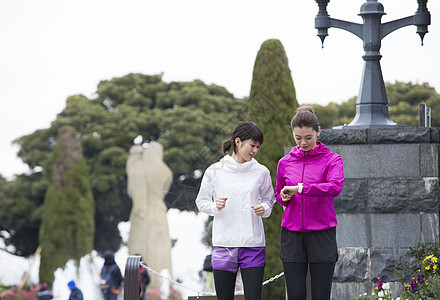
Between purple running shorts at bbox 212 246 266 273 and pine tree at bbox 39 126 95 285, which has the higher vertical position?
pine tree at bbox 39 126 95 285

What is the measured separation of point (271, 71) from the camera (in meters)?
12.0

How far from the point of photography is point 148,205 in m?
26.7

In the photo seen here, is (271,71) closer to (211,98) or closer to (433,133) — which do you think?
(433,133)

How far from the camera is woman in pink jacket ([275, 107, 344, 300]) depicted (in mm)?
4371

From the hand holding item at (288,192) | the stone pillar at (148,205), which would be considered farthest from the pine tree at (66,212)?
the hand holding item at (288,192)

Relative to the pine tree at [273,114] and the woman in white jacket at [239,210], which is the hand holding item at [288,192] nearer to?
the woman in white jacket at [239,210]

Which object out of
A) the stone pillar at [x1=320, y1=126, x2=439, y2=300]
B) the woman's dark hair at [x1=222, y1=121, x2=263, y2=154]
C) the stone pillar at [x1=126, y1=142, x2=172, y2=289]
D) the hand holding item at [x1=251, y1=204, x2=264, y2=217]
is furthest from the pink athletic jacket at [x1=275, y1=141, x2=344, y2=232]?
the stone pillar at [x1=126, y1=142, x2=172, y2=289]

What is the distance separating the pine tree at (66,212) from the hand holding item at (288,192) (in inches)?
750

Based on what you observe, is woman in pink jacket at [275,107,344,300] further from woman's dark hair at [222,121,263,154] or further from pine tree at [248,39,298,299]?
pine tree at [248,39,298,299]

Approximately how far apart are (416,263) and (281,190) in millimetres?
2352

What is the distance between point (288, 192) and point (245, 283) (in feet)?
2.00

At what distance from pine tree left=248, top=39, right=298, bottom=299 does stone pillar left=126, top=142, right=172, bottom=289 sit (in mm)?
14220

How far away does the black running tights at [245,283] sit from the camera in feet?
14.6

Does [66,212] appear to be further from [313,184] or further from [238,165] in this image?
[313,184]
